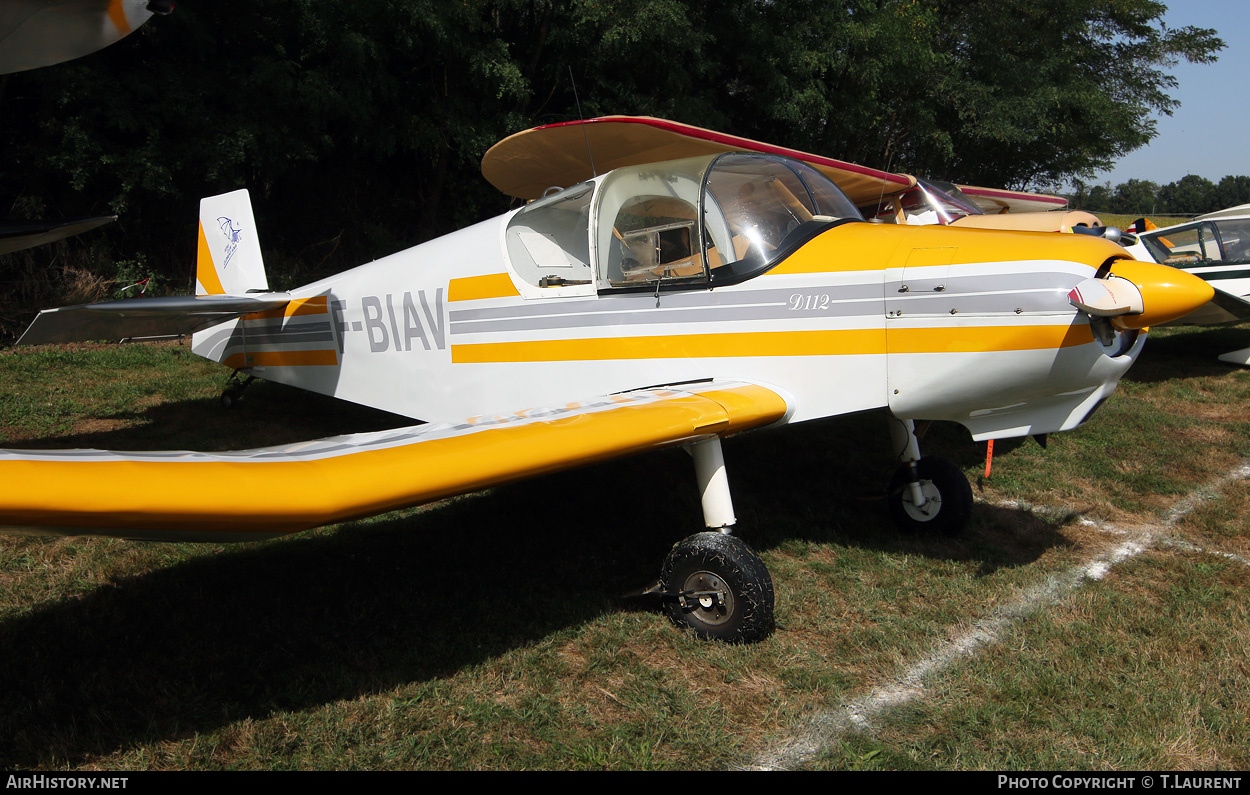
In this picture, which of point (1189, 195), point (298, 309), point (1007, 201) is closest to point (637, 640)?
point (298, 309)

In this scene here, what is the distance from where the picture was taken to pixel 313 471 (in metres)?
2.37

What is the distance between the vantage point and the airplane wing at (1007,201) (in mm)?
10992

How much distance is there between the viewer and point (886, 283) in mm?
3350

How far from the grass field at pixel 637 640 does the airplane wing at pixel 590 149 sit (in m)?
2.21

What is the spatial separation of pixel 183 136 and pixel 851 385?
11.3 meters

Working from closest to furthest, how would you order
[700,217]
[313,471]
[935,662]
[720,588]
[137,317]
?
[313,471] < [935,662] < [720,588] < [700,217] < [137,317]

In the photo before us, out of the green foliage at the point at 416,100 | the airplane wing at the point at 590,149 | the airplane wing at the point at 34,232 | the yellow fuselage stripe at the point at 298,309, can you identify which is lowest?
the yellow fuselage stripe at the point at 298,309

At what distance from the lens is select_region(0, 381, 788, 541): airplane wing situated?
1989 mm

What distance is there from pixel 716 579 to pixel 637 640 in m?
0.43

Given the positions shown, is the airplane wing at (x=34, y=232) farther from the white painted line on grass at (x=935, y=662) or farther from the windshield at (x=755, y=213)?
the white painted line on grass at (x=935, y=662)

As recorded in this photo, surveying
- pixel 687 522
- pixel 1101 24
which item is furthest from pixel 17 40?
pixel 1101 24

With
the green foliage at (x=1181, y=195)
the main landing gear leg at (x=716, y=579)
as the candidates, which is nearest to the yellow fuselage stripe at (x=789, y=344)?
the main landing gear leg at (x=716, y=579)

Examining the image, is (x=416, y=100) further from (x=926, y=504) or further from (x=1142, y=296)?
(x=1142, y=296)

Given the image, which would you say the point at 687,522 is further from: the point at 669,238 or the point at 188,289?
the point at 188,289
